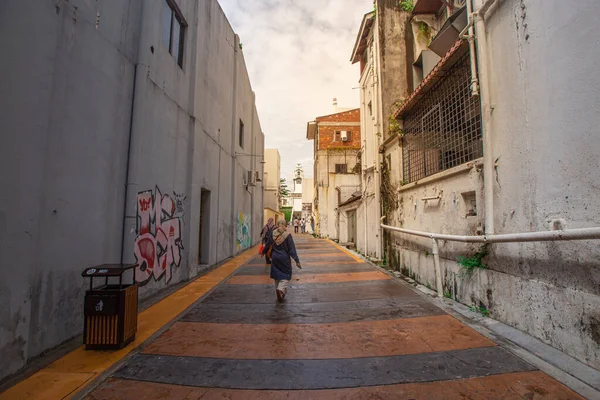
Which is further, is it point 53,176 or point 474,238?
point 474,238

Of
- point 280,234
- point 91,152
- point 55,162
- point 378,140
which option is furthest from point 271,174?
point 55,162

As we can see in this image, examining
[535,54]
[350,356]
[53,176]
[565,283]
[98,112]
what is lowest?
[350,356]

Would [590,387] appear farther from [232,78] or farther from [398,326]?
[232,78]

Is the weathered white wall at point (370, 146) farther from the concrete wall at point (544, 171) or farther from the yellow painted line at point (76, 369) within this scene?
the yellow painted line at point (76, 369)

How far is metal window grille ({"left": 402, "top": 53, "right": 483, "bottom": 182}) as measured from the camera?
554 centimetres

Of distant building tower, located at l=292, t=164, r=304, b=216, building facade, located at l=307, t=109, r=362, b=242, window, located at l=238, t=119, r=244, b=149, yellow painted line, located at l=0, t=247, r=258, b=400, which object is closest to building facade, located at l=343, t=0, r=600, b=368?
yellow painted line, located at l=0, t=247, r=258, b=400

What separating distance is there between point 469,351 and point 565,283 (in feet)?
4.24

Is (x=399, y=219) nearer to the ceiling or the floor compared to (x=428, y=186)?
nearer to the floor

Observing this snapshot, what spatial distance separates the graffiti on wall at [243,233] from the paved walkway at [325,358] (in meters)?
8.87

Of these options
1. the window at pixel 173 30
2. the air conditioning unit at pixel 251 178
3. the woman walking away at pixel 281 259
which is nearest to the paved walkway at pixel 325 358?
the woman walking away at pixel 281 259

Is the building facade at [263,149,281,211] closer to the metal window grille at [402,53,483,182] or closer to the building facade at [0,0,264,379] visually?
the building facade at [0,0,264,379]

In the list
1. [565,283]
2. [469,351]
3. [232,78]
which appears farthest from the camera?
[232,78]

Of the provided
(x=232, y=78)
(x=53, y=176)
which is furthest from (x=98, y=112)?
(x=232, y=78)

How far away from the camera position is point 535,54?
375 cm
